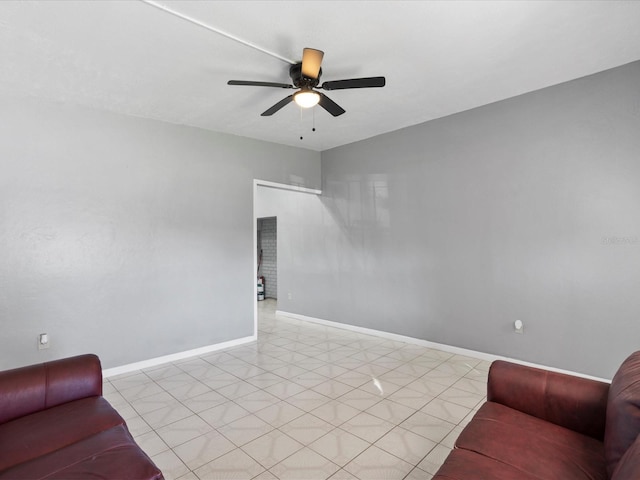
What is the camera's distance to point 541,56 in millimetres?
2934

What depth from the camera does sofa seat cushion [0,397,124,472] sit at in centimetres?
149

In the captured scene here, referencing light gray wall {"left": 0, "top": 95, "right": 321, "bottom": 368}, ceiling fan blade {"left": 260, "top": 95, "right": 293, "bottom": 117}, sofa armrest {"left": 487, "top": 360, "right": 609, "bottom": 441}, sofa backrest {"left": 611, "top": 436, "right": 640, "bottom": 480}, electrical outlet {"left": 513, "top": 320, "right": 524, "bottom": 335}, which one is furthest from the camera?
electrical outlet {"left": 513, "top": 320, "right": 524, "bottom": 335}

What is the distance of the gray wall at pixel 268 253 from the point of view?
8.78 meters

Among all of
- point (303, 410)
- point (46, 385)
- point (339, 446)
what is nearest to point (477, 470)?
point (339, 446)

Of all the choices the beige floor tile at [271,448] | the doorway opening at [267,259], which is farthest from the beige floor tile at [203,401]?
the doorway opening at [267,259]

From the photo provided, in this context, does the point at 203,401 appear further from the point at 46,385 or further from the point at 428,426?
the point at 428,426

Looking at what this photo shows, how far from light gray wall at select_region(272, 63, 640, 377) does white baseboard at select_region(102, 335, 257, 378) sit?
1.74 m

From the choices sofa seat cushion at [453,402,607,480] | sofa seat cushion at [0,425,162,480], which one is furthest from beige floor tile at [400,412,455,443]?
sofa seat cushion at [0,425,162,480]

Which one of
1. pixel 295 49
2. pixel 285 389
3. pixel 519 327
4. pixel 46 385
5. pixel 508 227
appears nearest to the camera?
pixel 46 385

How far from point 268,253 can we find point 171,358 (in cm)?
499

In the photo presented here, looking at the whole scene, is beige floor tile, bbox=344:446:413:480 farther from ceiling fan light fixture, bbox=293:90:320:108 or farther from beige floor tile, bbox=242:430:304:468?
ceiling fan light fixture, bbox=293:90:320:108

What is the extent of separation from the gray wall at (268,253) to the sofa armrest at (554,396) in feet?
23.5

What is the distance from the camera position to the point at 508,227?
379 cm

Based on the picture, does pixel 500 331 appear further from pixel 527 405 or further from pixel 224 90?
pixel 224 90
